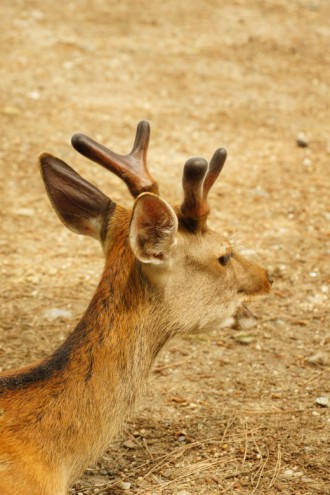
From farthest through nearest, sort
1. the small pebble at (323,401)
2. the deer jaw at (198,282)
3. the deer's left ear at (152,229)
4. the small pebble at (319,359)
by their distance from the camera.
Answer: the small pebble at (319,359) < the small pebble at (323,401) < the deer jaw at (198,282) < the deer's left ear at (152,229)

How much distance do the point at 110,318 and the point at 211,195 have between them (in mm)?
A: 4219

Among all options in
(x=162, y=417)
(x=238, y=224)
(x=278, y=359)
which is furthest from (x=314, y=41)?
(x=162, y=417)

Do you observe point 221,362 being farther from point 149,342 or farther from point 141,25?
point 141,25

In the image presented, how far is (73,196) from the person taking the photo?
437 cm

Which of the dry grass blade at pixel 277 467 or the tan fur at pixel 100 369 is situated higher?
the tan fur at pixel 100 369

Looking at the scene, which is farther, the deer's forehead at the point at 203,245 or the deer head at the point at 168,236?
the deer's forehead at the point at 203,245

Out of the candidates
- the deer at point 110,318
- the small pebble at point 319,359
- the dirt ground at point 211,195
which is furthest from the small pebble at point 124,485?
the small pebble at point 319,359

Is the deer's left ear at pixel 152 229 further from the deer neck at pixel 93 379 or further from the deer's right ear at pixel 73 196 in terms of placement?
the deer's right ear at pixel 73 196

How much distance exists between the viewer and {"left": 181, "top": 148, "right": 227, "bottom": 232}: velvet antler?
4.00 meters

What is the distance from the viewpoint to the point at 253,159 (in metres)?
8.96

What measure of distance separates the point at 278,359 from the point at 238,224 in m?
2.11

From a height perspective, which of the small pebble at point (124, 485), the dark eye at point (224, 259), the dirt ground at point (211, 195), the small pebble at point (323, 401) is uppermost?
the dark eye at point (224, 259)

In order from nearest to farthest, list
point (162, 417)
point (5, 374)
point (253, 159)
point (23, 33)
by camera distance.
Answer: point (5, 374) → point (162, 417) → point (253, 159) → point (23, 33)

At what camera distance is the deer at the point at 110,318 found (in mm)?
3904
